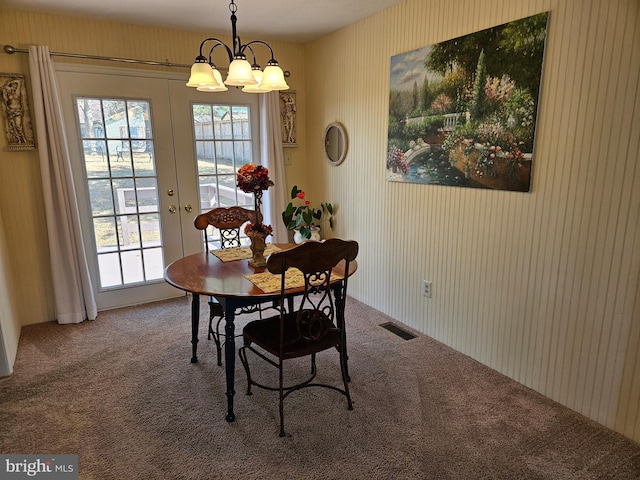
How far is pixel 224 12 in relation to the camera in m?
3.02

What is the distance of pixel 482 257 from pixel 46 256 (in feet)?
10.6

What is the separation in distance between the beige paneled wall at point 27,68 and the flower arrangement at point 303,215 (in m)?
1.51

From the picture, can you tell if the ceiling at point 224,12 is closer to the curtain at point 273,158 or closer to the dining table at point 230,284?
the curtain at point 273,158

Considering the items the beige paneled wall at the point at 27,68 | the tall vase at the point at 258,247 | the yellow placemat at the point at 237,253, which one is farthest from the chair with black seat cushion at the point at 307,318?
the beige paneled wall at the point at 27,68

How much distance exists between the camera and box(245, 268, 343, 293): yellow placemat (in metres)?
1.99

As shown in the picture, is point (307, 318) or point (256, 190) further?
point (256, 190)

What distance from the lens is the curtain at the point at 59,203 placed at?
2.95 m

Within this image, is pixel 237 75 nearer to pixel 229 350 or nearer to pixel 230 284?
pixel 230 284

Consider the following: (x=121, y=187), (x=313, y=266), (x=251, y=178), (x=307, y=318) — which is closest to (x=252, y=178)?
(x=251, y=178)

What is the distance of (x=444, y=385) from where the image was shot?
2.36 meters

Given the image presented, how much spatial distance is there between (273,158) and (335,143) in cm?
60

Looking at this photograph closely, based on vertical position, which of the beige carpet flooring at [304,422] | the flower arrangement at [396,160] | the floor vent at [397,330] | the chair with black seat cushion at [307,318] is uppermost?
the flower arrangement at [396,160]

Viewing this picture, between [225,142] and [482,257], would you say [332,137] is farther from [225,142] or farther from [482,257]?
[482,257]

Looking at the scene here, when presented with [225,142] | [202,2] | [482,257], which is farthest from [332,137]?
[482,257]
